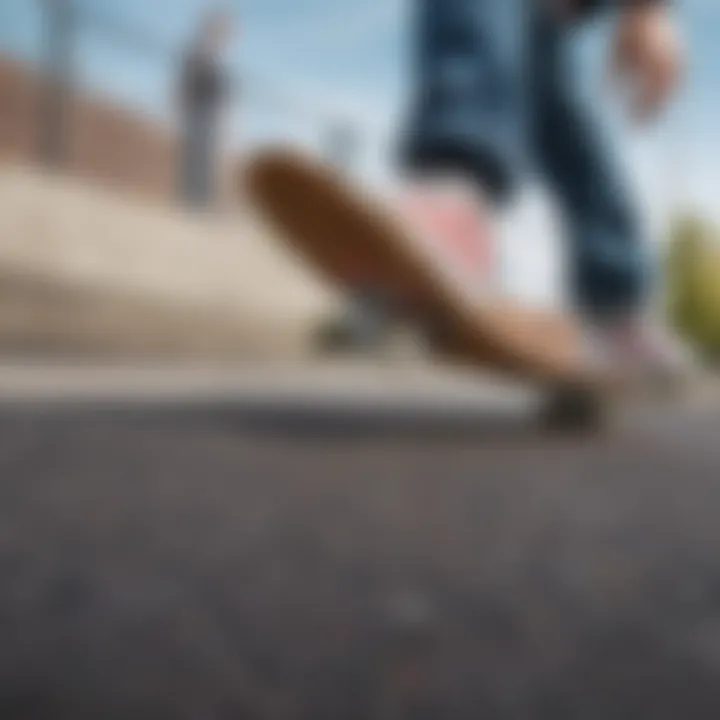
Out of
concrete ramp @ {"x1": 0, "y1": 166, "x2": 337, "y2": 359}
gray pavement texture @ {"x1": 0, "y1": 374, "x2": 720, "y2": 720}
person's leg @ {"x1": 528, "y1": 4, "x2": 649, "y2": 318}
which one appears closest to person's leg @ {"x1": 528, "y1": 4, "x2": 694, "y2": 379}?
person's leg @ {"x1": 528, "y1": 4, "x2": 649, "y2": 318}

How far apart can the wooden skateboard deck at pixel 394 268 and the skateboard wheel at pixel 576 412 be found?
1.30 ft

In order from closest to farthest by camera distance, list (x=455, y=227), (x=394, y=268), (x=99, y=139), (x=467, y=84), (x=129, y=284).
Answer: (x=467, y=84), (x=455, y=227), (x=394, y=268), (x=99, y=139), (x=129, y=284)

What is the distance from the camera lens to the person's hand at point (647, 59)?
0.91m

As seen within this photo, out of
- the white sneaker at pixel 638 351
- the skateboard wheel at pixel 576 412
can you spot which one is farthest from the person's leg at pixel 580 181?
the skateboard wheel at pixel 576 412

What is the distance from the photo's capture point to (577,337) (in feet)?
5.76

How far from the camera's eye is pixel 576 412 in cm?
271

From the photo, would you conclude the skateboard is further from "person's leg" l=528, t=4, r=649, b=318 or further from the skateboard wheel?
the skateboard wheel

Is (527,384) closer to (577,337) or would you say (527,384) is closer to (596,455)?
(596,455)

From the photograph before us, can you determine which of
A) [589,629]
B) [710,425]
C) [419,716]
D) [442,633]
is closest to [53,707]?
[419,716]

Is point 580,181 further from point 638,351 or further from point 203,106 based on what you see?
point 638,351

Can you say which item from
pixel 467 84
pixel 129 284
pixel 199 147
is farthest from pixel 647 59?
pixel 129 284

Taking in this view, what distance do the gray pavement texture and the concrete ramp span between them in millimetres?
2035

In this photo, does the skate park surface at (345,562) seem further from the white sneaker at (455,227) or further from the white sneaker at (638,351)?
the white sneaker at (455,227)

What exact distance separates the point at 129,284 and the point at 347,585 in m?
4.61
